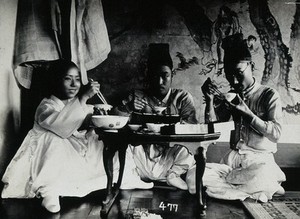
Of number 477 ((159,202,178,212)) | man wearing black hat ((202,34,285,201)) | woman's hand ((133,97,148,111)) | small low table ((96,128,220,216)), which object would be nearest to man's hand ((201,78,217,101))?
man wearing black hat ((202,34,285,201))

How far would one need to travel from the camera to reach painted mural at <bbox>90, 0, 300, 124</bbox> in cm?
381

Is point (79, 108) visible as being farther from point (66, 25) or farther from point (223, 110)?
point (223, 110)

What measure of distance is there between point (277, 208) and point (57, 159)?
192cm

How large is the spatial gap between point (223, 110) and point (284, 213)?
1192 millimetres

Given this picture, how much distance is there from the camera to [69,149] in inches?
135

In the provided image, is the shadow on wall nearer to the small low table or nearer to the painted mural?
the painted mural

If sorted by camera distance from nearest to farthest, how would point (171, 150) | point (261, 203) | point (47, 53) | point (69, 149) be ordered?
point (261, 203) < point (69, 149) < point (171, 150) < point (47, 53)

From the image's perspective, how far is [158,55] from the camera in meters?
3.86

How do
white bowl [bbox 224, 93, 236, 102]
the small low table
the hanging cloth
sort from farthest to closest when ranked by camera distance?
the hanging cloth → white bowl [bbox 224, 93, 236, 102] → the small low table

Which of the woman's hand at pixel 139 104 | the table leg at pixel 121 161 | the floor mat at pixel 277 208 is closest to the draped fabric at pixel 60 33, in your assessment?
the woman's hand at pixel 139 104

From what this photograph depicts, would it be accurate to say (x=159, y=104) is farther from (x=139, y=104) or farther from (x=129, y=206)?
(x=129, y=206)

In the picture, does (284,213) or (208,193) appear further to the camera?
(208,193)

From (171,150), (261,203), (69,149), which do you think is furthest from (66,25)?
(261,203)

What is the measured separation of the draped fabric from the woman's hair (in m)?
0.16
